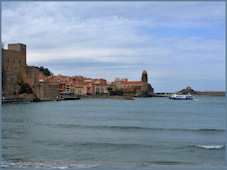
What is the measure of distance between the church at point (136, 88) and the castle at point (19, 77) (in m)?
29.3

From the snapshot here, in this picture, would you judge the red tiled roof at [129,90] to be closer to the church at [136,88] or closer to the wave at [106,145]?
the church at [136,88]

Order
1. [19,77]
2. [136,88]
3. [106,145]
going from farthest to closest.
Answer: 1. [136,88]
2. [19,77]
3. [106,145]

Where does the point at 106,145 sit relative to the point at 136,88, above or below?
below

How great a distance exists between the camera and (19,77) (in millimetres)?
45688

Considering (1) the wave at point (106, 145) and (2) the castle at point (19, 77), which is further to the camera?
(2) the castle at point (19, 77)

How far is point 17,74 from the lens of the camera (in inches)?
1786

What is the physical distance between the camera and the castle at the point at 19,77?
43812mm

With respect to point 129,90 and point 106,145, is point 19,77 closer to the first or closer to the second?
point 129,90

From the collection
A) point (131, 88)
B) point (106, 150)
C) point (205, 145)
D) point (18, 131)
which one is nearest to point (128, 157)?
point (106, 150)

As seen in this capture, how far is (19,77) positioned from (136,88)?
35.7m

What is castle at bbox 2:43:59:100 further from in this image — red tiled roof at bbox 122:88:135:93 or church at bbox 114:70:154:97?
red tiled roof at bbox 122:88:135:93

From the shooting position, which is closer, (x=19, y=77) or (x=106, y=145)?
(x=106, y=145)

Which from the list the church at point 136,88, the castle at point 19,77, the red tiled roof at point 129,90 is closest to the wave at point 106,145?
the castle at point 19,77

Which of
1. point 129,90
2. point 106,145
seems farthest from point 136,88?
point 106,145
